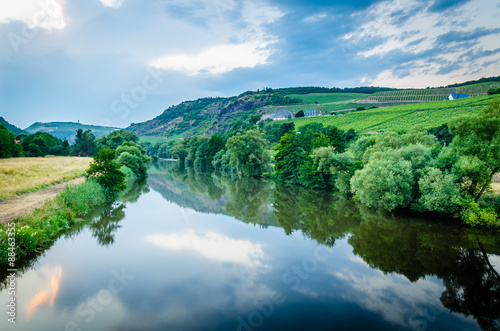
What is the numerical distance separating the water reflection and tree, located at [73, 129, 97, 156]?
65.3m

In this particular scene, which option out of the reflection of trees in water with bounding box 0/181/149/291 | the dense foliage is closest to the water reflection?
the reflection of trees in water with bounding box 0/181/149/291

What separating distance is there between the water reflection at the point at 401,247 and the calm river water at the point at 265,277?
2.7 inches

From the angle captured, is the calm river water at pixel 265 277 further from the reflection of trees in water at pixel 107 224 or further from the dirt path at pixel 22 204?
the dirt path at pixel 22 204

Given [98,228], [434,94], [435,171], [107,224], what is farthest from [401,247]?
[434,94]

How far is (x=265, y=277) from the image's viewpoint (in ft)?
43.9

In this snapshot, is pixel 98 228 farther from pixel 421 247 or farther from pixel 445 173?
pixel 445 173

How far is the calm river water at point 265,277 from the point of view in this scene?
1009 centimetres

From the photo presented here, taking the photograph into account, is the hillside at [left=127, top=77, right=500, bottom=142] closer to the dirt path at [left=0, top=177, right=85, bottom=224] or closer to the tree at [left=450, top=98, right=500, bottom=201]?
the tree at [left=450, top=98, right=500, bottom=201]

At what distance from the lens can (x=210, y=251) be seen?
55.0ft

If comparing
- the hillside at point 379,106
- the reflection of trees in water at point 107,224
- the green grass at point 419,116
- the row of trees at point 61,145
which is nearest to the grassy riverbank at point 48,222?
the reflection of trees in water at point 107,224

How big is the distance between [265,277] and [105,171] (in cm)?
2484

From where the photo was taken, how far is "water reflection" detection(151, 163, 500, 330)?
11133 millimetres

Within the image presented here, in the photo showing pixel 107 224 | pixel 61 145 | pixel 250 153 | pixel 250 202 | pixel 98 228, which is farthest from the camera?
pixel 61 145

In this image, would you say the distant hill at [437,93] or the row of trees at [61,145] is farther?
the distant hill at [437,93]
